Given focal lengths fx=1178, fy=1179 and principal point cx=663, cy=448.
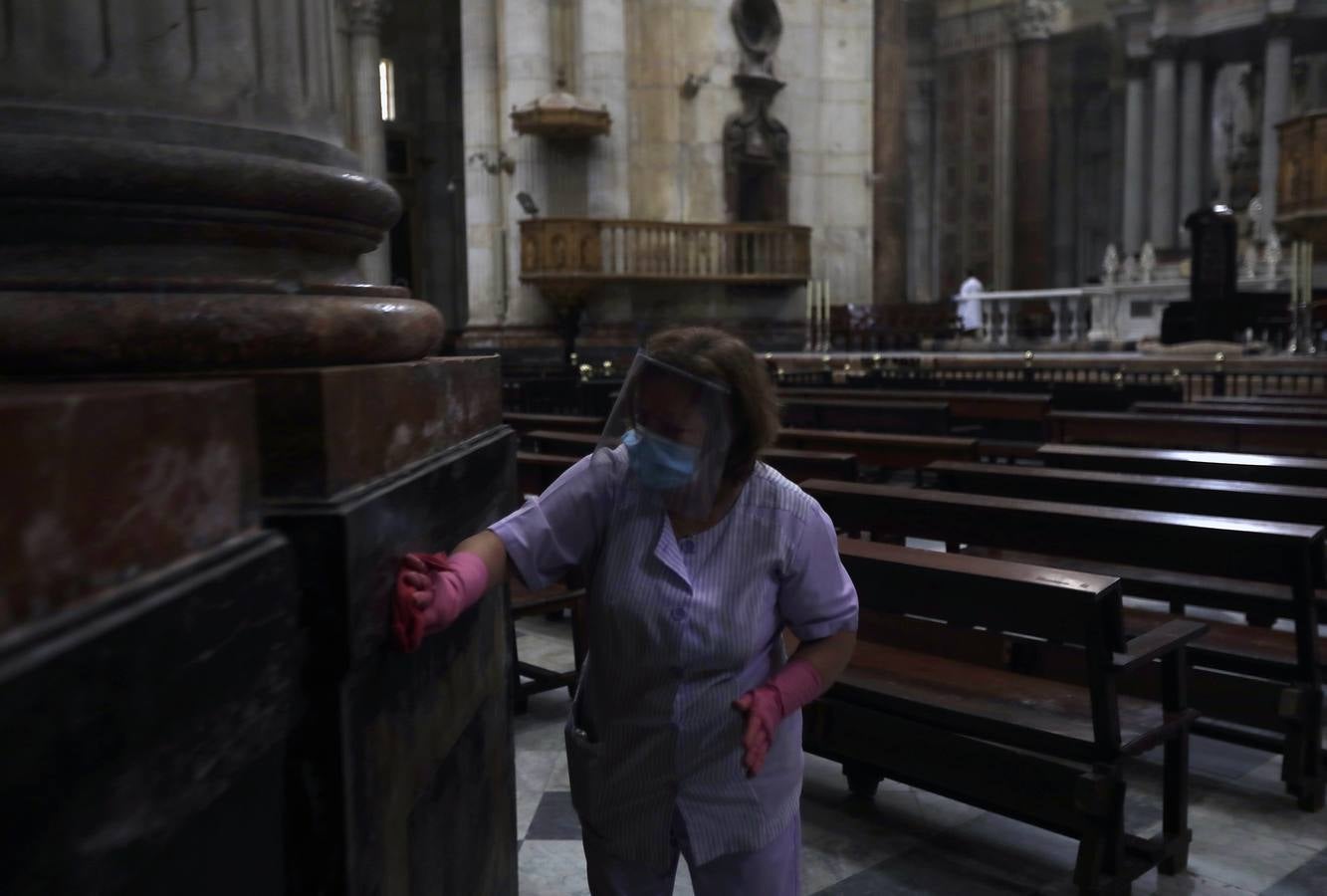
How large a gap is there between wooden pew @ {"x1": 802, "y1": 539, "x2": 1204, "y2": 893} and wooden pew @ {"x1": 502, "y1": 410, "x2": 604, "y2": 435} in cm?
421

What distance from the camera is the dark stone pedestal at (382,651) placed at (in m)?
1.72

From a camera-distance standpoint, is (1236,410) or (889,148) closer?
(1236,410)

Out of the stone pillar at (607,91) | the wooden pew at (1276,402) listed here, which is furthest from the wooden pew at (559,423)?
the stone pillar at (607,91)

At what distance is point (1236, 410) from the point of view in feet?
26.2

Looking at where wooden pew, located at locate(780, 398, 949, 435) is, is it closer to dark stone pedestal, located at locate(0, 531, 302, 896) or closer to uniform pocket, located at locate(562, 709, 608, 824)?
uniform pocket, located at locate(562, 709, 608, 824)

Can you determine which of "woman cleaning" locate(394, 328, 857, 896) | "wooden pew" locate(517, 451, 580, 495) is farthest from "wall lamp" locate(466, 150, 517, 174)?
"woman cleaning" locate(394, 328, 857, 896)

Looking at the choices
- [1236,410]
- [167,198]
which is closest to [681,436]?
[167,198]

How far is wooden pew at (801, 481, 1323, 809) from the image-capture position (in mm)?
3799

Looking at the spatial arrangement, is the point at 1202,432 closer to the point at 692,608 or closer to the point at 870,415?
the point at 870,415

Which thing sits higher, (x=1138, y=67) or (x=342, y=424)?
(x=1138, y=67)

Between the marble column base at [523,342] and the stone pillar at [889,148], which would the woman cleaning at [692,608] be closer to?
the marble column base at [523,342]

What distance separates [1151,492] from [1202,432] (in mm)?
2960

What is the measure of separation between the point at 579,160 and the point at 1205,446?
1206cm

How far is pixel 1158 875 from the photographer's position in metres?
3.47
